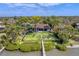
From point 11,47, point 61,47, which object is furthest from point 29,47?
point 61,47

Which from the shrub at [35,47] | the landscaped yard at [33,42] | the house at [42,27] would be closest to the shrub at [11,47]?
the landscaped yard at [33,42]

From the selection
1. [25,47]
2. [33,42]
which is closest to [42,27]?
[33,42]

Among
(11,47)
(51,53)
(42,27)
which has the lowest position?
(51,53)

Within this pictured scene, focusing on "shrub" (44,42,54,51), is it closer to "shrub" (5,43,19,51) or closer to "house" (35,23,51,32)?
"house" (35,23,51,32)

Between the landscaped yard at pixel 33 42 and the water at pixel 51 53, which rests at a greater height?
the landscaped yard at pixel 33 42

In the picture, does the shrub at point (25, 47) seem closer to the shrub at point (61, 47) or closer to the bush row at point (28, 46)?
the bush row at point (28, 46)

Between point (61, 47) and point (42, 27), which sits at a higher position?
point (42, 27)

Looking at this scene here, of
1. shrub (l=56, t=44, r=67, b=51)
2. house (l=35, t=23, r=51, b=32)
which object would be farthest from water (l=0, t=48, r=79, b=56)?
house (l=35, t=23, r=51, b=32)

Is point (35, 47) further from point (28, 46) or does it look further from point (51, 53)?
point (51, 53)

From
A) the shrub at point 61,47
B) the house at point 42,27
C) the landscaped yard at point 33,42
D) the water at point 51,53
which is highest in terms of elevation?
the house at point 42,27

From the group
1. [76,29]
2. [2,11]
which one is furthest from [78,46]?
[2,11]

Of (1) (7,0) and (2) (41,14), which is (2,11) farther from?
(2) (41,14)

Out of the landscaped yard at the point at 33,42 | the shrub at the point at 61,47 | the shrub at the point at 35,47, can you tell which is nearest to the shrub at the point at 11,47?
the landscaped yard at the point at 33,42
